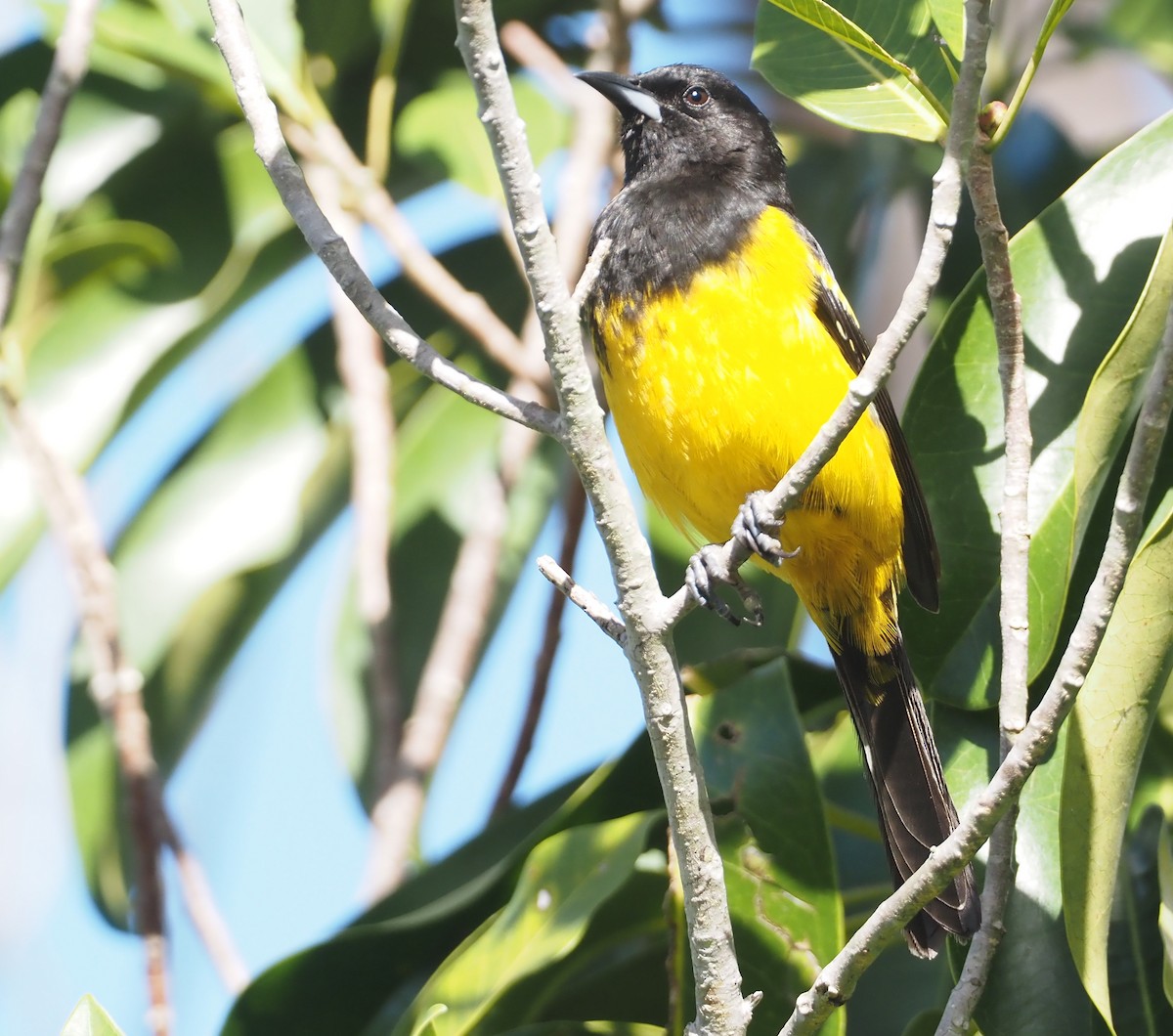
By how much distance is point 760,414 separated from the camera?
8.52 ft

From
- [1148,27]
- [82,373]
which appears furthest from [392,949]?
[1148,27]

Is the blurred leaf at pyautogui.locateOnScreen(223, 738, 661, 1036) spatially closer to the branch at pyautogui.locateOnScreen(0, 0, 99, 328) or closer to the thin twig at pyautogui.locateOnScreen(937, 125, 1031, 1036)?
the thin twig at pyautogui.locateOnScreen(937, 125, 1031, 1036)

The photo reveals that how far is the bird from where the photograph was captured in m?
2.59

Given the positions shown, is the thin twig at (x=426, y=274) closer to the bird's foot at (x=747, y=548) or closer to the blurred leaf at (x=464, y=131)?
the blurred leaf at (x=464, y=131)

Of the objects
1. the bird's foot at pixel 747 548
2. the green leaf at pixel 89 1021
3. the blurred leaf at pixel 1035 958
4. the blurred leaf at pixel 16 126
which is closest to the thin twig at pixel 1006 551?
the blurred leaf at pixel 1035 958

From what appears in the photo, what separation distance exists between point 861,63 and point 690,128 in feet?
3.56

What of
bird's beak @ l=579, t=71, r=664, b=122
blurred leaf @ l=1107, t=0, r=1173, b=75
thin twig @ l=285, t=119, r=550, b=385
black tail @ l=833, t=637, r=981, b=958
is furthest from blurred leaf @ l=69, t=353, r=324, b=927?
blurred leaf @ l=1107, t=0, r=1173, b=75

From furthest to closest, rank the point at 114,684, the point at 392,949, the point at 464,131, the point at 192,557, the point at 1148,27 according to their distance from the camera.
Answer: the point at 1148,27
the point at 464,131
the point at 192,557
the point at 114,684
the point at 392,949

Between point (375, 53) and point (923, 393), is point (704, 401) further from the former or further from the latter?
point (375, 53)

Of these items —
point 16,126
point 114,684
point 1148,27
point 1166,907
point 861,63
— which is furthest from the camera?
point 1148,27

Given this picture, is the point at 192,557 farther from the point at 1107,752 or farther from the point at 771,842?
the point at 1107,752

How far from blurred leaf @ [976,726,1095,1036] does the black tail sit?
3.8 inches

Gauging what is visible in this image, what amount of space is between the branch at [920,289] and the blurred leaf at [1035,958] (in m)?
0.69

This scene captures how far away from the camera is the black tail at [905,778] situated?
7.29ft
